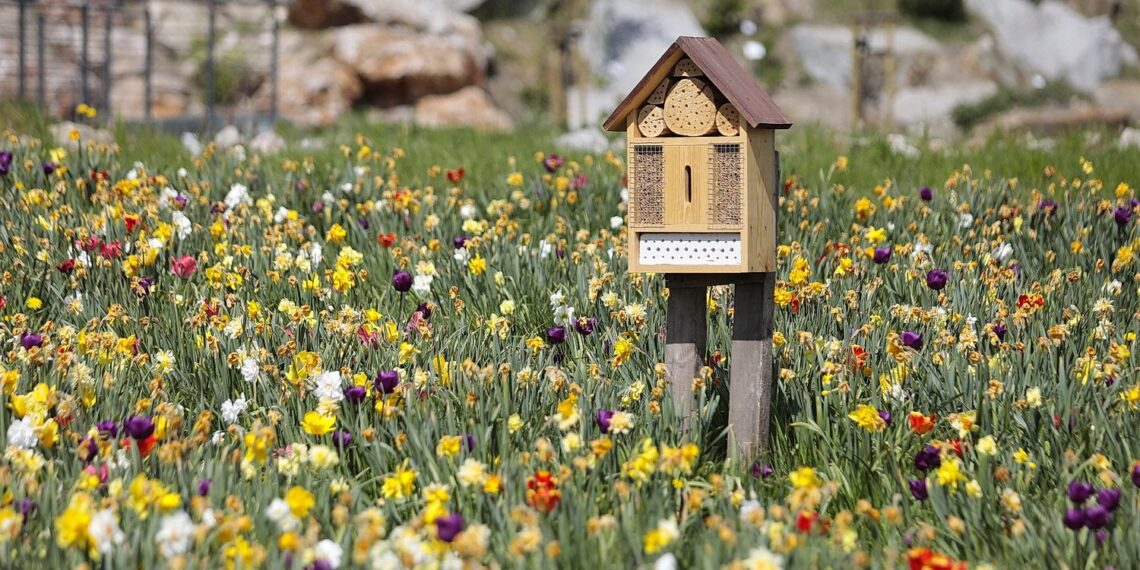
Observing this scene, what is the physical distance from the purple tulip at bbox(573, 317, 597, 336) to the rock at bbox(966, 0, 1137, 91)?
1885cm

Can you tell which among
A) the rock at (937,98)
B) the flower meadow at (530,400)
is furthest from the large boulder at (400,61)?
the flower meadow at (530,400)

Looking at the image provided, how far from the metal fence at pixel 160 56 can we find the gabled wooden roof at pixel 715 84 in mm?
12884

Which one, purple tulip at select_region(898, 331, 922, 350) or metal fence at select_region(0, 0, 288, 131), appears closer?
purple tulip at select_region(898, 331, 922, 350)

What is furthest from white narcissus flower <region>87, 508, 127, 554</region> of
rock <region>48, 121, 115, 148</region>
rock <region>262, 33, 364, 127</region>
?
rock <region>262, 33, 364, 127</region>

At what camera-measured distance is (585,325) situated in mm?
3398

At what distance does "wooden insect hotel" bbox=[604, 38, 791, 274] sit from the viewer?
2.72m

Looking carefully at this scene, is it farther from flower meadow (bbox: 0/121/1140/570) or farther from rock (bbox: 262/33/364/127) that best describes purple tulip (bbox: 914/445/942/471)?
rock (bbox: 262/33/364/127)

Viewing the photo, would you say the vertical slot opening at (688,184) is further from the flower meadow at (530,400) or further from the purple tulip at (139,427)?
the purple tulip at (139,427)

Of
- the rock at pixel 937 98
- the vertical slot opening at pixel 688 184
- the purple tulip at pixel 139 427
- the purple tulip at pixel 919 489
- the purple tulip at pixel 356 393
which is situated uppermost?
the rock at pixel 937 98

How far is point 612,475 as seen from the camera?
2535mm

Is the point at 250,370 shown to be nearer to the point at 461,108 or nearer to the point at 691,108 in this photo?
the point at 691,108

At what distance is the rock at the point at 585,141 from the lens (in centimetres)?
816

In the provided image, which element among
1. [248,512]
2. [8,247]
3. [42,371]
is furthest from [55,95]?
[248,512]

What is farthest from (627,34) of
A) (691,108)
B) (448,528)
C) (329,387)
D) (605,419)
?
(448,528)
